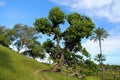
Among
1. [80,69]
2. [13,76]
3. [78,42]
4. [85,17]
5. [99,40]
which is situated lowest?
[13,76]

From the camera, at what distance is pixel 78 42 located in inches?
2128

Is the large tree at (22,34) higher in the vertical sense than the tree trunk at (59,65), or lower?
higher

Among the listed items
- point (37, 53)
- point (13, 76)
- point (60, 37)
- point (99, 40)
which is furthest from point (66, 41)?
point (99, 40)

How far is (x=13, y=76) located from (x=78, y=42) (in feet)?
71.9

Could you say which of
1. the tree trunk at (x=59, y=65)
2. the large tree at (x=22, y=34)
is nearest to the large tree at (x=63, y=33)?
the tree trunk at (x=59, y=65)

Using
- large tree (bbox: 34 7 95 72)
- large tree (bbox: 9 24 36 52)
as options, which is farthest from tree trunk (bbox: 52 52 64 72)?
large tree (bbox: 9 24 36 52)

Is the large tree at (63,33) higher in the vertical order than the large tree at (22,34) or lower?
lower

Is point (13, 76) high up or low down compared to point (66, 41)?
down

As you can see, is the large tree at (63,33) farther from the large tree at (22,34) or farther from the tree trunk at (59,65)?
the large tree at (22,34)

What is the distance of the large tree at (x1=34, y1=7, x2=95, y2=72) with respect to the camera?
171 feet

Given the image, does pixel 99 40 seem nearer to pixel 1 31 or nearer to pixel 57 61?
pixel 1 31

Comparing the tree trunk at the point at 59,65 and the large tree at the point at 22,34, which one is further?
the large tree at the point at 22,34

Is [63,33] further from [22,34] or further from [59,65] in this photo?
[22,34]

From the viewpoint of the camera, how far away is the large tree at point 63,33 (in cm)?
5206
